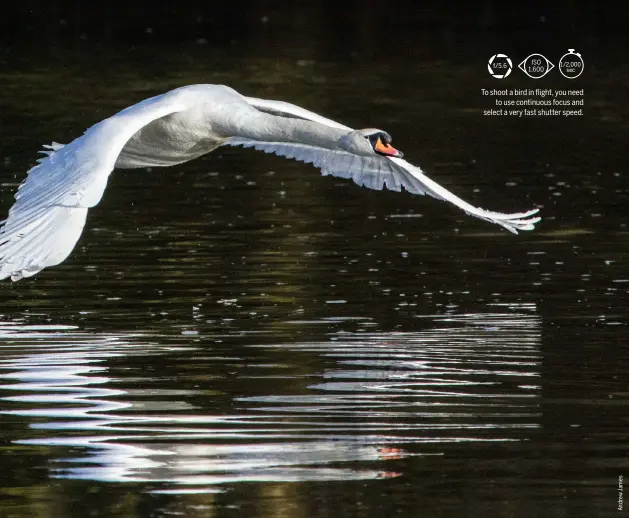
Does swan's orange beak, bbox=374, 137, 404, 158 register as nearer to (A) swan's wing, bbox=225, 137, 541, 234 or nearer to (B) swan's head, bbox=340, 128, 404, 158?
(B) swan's head, bbox=340, 128, 404, 158

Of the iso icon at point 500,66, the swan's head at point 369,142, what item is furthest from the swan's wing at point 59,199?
the iso icon at point 500,66

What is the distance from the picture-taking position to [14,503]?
1068cm

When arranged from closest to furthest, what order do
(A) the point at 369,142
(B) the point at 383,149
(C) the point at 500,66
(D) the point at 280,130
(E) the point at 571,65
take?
(B) the point at 383,149, (A) the point at 369,142, (D) the point at 280,130, (E) the point at 571,65, (C) the point at 500,66

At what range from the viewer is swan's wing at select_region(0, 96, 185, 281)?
12336 millimetres

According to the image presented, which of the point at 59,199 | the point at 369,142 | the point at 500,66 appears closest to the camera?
the point at 59,199

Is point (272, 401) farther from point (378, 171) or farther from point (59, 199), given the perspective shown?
point (378, 171)

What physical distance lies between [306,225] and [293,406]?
8.60 metres

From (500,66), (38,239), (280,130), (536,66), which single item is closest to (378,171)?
(280,130)

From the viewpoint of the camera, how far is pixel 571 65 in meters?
43.8

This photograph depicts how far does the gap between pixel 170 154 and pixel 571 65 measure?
28.7 metres

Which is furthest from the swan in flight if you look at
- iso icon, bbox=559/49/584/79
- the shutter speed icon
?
iso icon, bbox=559/49/584/79

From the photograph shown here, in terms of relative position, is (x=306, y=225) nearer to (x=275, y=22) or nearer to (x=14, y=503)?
(x=14, y=503)

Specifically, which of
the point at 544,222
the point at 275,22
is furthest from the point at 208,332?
the point at 275,22

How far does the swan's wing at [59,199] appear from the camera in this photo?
12.3 meters
